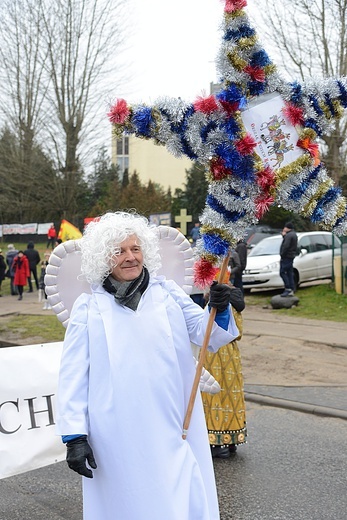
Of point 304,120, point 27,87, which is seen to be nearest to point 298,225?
point 27,87

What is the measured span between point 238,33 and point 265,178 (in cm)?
72

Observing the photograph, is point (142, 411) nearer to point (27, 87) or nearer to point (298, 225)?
point (27, 87)

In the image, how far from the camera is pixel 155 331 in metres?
2.85

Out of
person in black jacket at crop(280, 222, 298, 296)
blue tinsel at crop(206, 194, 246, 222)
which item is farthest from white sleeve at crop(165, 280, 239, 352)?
person in black jacket at crop(280, 222, 298, 296)

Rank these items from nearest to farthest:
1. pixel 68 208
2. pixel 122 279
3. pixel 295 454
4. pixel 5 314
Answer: pixel 122 279 → pixel 295 454 → pixel 5 314 → pixel 68 208

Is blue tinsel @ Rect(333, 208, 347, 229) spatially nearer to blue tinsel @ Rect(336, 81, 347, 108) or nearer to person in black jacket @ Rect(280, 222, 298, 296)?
blue tinsel @ Rect(336, 81, 347, 108)

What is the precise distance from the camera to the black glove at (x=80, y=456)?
2.64m

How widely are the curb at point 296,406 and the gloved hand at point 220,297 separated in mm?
3667

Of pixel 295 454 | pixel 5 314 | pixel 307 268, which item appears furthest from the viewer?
pixel 307 268

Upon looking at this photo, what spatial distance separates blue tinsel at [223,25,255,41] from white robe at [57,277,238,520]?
1.36m

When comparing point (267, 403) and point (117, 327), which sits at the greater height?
point (117, 327)

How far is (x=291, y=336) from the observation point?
395 inches

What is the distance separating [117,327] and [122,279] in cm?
29

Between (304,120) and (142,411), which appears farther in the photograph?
(304,120)
